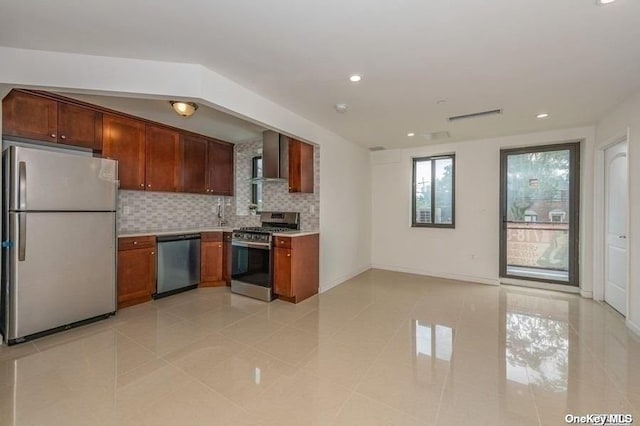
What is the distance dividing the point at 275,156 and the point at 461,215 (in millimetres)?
3409

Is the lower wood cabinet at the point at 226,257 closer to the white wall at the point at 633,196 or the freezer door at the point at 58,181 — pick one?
the freezer door at the point at 58,181

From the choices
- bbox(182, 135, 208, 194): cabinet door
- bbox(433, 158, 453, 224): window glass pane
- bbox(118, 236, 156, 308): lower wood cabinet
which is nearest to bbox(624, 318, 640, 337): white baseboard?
bbox(433, 158, 453, 224): window glass pane

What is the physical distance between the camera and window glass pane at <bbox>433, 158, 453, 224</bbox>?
5.11 meters

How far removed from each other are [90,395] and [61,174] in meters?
2.10

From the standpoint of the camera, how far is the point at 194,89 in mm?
2359

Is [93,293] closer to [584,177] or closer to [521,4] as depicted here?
[521,4]

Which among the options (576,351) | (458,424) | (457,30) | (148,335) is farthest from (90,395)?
(576,351)

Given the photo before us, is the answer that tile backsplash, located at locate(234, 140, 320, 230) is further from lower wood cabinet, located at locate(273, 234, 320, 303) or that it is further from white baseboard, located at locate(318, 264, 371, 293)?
white baseboard, located at locate(318, 264, 371, 293)

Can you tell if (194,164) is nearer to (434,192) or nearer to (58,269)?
(58,269)

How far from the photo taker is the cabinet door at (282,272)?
3664mm

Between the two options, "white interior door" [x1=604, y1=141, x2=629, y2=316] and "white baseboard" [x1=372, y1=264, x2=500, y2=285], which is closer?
"white interior door" [x1=604, y1=141, x2=629, y2=316]

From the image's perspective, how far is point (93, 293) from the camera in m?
2.98

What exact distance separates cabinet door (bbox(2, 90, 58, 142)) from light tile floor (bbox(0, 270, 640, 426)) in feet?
6.61

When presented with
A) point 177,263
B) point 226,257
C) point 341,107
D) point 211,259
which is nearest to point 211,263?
point 211,259
